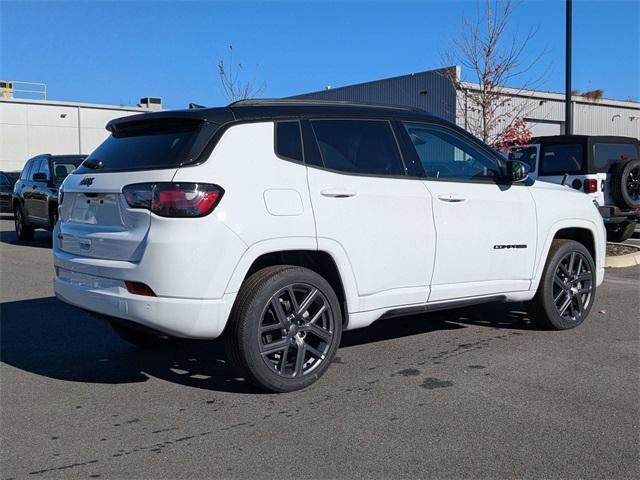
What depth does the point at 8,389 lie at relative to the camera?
4.88m

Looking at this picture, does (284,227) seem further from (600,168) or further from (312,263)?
(600,168)

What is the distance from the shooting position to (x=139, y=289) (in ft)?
14.3

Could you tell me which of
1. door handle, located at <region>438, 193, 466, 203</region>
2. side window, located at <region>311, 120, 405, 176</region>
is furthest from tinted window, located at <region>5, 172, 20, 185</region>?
door handle, located at <region>438, 193, 466, 203</region>

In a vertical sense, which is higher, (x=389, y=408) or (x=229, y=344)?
(x=229, y=344)

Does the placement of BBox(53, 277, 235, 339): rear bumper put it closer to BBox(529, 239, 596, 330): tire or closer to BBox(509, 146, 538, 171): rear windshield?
BBox(529, 239, 596, 330): tire

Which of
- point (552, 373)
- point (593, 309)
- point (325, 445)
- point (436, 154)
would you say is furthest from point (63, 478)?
point (593, 309)

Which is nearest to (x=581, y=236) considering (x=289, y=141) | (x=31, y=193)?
(x=289, y=141)

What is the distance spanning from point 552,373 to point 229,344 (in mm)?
2381

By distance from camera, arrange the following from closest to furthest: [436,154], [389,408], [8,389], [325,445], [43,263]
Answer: [325,445]
[389,408]
[8,389]
[436,154]
[43,263]

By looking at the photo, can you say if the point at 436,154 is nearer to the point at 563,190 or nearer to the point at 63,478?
the point at 563,190

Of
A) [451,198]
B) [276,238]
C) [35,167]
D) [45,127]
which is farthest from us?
[45,127]

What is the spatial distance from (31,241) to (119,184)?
39.1ft

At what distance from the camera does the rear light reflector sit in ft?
14.1

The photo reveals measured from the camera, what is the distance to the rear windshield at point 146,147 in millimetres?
4551
